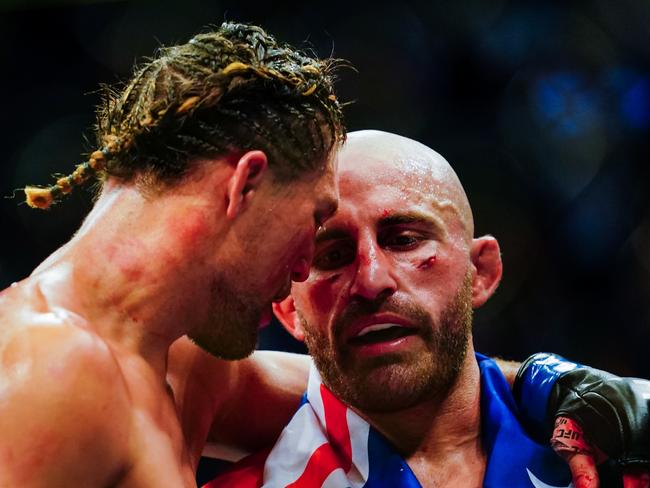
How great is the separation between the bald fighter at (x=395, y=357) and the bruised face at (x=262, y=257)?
185mm

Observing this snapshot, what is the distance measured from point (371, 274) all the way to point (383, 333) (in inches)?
4.4

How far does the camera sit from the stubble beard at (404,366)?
4.87 ft

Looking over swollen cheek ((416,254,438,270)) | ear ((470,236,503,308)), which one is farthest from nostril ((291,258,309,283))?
ear ((470,236,503,308))

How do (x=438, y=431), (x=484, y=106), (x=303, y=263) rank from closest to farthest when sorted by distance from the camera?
1. (x=303, y=263)
2. (x=438, y=431)
3. (x=484, y=106)

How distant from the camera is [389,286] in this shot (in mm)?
1467

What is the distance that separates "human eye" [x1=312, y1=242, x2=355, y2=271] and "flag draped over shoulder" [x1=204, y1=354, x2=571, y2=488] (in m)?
0.24

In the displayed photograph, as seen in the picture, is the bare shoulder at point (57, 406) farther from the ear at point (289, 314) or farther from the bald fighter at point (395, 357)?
the ear at point (289, 314)

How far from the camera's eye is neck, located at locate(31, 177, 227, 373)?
3.60 feet

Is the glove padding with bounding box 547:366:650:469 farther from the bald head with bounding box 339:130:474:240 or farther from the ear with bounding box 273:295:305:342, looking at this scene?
the ear with bounding box 273:295:305:342

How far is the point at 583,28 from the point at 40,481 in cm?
282

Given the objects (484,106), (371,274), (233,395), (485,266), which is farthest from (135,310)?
(484,106)

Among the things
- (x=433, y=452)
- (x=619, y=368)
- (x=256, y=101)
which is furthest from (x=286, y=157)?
(x=619, y=368)

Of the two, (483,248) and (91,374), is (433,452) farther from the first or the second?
(91,374)

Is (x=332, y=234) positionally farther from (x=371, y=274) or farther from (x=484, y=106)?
(x=484, y=106)
